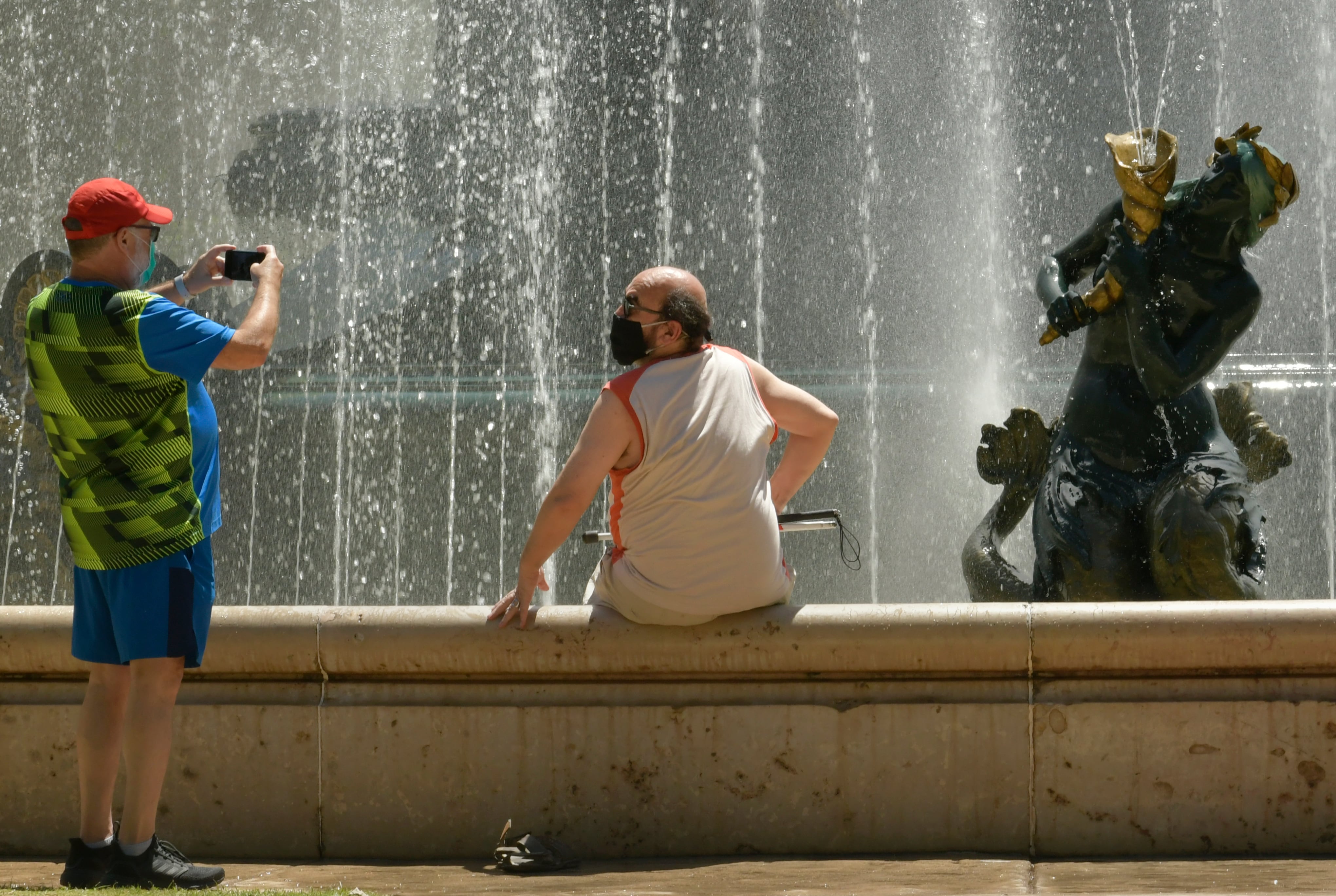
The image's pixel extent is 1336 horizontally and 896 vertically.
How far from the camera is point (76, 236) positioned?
111 inches

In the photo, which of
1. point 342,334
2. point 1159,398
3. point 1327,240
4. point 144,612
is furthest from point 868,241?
point 144,612

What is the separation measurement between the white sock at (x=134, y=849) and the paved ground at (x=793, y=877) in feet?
0.62

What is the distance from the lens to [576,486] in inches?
118

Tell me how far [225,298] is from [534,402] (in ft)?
11.5

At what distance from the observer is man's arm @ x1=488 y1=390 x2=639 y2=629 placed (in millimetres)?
3006

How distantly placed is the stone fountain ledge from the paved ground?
0.28 ft

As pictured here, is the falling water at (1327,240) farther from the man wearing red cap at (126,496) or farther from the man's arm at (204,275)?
the man wearing red cap at (126,496)

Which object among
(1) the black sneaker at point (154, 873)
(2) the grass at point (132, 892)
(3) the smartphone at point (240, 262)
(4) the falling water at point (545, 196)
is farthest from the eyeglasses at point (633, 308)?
(4) the falling water at point (545, 196)

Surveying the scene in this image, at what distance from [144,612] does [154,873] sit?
48 cm

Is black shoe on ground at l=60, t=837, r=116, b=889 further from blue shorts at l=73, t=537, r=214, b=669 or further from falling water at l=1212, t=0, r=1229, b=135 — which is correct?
falling water at l=1212, t=0, r=1229, b=135

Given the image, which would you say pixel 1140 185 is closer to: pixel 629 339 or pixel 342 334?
pixel 629 339

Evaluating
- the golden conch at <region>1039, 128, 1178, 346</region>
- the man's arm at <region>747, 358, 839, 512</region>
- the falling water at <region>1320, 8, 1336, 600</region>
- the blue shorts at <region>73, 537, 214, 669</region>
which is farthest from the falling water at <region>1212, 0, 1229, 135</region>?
the blue shorts at <region>73, 537, 214, 669</region>

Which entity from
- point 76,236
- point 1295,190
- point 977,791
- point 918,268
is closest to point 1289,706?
point 977,791

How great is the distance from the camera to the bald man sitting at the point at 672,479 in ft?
9.98
